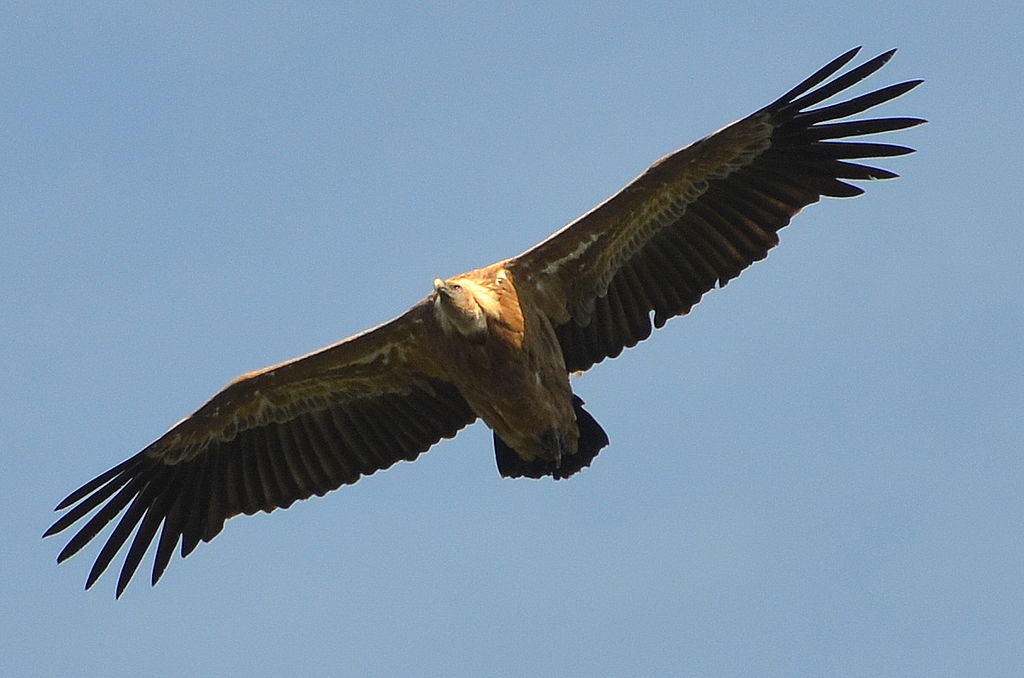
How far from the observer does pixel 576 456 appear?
14.1m

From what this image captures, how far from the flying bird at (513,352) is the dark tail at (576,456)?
1 centimetres

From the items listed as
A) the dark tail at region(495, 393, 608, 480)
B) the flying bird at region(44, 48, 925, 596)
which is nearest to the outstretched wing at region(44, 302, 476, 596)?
the flying bird at region(44, 48, 925, 596)

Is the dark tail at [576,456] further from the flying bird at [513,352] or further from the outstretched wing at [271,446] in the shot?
the outstretched wing at [271,446]

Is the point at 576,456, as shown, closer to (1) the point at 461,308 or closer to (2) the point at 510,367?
(2) the point at 510,367

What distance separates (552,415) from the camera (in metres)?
13.6

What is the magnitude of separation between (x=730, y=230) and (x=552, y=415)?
1918 mm

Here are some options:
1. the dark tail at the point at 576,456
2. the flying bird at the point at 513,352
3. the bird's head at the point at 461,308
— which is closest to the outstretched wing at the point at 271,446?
the flying bird at the point at 513,352

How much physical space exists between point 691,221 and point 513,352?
1.79 meters

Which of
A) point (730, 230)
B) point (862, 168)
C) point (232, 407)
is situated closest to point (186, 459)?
point (232, 407)

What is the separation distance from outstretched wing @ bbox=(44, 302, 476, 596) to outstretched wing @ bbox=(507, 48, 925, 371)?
1218mm

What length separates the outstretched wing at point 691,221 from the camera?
1359 cm

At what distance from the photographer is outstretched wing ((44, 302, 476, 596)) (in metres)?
14.4

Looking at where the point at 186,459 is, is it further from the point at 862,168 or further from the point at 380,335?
the point at 862,168

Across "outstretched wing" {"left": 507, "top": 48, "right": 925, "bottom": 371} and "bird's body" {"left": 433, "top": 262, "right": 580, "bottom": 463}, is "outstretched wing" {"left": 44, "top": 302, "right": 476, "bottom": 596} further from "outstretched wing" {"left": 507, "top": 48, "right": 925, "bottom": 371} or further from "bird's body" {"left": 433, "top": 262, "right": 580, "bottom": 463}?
"outstretched wing" {"left": 507, "top": 48, "right": 925, "bottom": 371}
